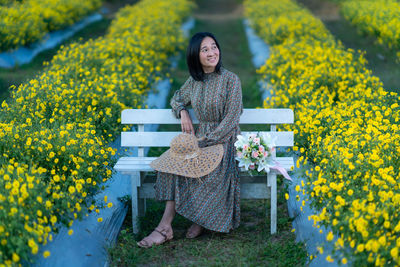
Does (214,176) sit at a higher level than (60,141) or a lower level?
lower

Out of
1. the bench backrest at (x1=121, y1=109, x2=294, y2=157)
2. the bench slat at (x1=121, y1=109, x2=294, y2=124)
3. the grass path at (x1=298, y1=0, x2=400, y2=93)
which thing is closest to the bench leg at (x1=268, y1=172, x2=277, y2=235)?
the bench backrest at (x1=121, y1=109, x2=294, y2=157)

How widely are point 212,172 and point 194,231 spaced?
19.8 inches

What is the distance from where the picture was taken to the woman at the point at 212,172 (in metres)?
3.36

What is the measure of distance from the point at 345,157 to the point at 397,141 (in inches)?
19.6

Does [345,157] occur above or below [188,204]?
above

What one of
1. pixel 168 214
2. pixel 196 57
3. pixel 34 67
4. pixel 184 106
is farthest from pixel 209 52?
pixel 34 67

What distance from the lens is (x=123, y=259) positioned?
3.28 metres

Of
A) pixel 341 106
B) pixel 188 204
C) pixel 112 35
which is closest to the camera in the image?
pixel 188 204

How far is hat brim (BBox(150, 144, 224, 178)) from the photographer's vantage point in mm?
3276

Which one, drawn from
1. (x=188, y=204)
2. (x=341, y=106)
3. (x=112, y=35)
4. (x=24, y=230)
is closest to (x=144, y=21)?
(x=112, y=35)

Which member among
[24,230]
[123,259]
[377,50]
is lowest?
[123,259]

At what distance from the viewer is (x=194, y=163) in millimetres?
3344

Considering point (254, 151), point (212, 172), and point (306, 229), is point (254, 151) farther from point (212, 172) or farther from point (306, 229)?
point (306, 229)

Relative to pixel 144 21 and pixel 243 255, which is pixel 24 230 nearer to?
pixel 243 255
